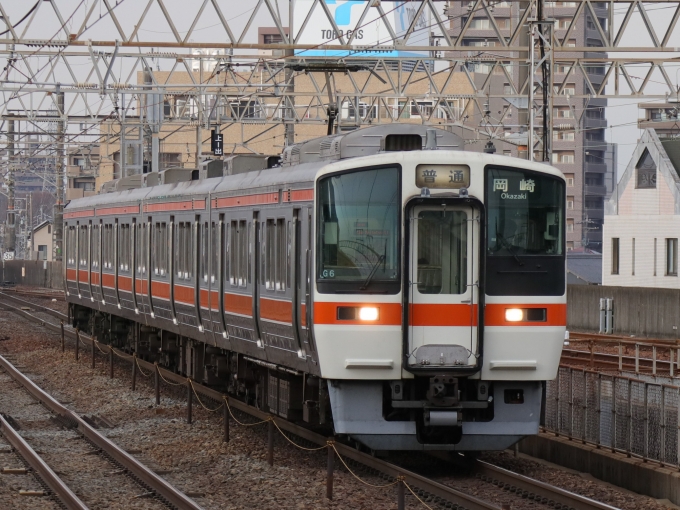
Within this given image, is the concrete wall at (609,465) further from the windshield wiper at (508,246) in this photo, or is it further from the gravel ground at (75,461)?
the gravel ground at (75,461)

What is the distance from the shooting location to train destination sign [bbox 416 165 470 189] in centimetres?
1137

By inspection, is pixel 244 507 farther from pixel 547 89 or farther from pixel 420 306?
pixel 547 89

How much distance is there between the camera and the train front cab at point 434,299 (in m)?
11.3

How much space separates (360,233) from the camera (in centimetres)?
1139

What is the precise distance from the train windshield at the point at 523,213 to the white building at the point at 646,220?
28.6 metres

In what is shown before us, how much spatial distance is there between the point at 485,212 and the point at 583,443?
9.46 ft

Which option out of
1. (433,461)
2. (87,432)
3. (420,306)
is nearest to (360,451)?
(433,461)

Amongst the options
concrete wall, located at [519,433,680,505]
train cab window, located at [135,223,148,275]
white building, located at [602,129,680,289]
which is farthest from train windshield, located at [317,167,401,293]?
white building, located at [602,129,680,289]

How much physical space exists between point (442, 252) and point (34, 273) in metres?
55.2

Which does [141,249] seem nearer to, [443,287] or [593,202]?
[443,287]

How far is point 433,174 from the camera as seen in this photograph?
37.3 feet

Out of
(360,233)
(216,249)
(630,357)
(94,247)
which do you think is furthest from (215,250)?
(94,247)

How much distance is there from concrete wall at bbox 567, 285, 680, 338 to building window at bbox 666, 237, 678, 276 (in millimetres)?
8662

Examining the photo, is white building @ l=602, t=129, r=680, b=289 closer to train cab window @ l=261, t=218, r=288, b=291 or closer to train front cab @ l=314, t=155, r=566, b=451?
train cab window @ l=261, t=218, r=288, b=291
